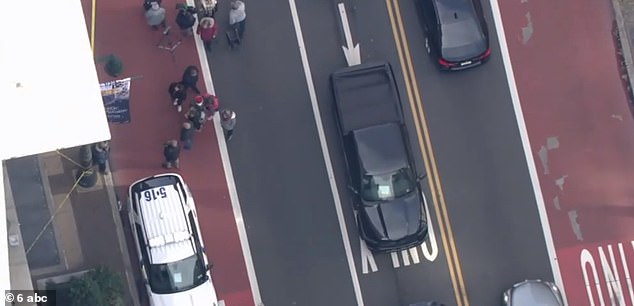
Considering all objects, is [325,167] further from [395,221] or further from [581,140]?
[581,140]

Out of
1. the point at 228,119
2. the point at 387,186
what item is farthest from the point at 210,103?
the point at 387,186

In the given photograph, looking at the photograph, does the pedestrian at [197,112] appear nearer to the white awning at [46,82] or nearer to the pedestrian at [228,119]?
the pedestrian at [228,119]

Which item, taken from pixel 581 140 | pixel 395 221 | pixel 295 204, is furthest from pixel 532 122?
pixel 295 204

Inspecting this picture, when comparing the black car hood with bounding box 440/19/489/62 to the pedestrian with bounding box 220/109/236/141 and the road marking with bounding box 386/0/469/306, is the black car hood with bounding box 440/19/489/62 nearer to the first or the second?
the road marking with bounding box 386/0/469/306

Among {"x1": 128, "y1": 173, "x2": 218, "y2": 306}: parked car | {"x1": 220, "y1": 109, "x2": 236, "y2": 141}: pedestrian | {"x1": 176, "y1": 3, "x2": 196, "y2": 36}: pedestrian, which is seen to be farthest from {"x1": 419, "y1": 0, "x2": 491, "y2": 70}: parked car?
{"x1": 128, "y1": 173, "x2": 218, "y2": 306}: parked car

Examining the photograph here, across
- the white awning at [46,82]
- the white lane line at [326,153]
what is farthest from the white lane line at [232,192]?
the white awning at [46,82]

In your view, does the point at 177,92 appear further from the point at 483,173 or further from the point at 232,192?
the point at 483,173
